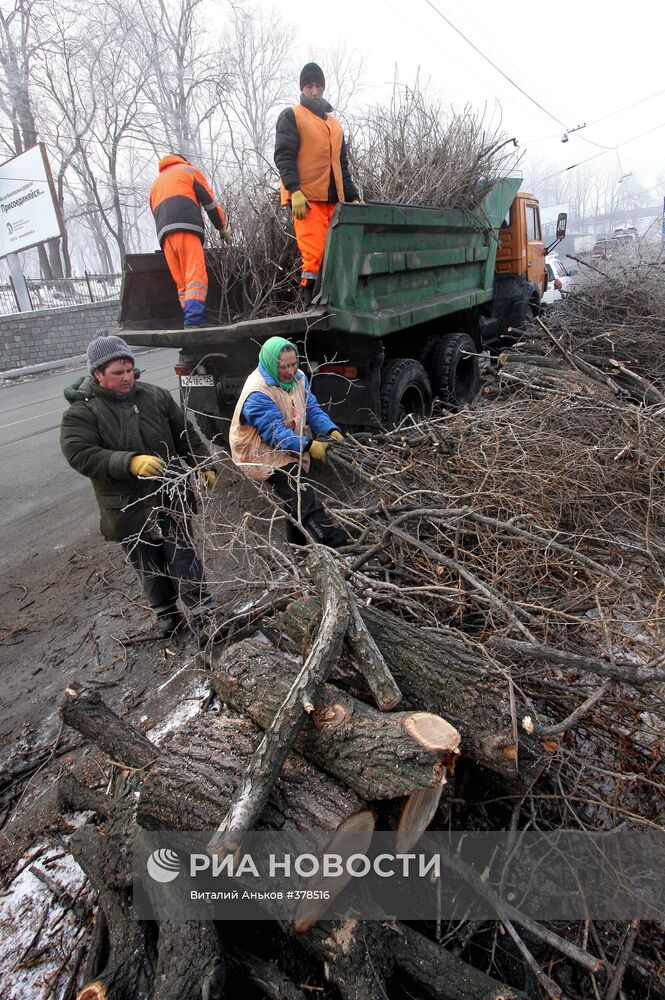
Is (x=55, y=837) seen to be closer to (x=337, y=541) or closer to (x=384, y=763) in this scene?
(x=384, y=763)

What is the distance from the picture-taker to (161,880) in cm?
150

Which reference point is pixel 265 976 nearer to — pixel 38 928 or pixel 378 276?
pixel 38 928

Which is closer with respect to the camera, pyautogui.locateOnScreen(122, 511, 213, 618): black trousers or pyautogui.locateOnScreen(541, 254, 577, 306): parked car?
pyautogui.locateOnScreen(122, 511, 213, 618): black trousers

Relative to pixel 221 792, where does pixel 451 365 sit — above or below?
above

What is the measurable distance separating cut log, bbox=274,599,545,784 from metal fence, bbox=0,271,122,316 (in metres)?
15.6

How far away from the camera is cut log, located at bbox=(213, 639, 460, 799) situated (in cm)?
146

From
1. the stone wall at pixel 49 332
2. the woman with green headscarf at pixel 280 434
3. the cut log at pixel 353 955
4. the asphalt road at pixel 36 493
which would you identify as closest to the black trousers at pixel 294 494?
the woman with green headscarf at pixel 280 434

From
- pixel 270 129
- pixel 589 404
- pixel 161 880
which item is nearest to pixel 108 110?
pixel 270 129

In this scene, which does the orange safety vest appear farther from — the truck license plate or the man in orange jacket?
the truck license plate

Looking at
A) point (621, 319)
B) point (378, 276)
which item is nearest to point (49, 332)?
point (378, 276)

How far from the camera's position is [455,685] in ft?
5.81

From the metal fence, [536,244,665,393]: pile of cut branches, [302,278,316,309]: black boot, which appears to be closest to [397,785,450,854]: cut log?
[302,278,316,309]: black boot

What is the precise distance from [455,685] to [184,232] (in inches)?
165

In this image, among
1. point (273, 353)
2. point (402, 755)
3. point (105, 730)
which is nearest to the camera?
point (402, 755)
